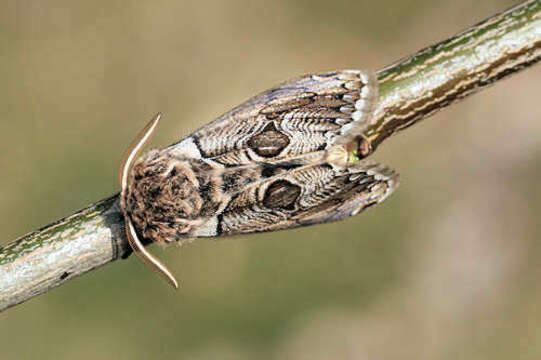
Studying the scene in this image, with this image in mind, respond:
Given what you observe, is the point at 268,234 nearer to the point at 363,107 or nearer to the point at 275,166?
the point at 275,166

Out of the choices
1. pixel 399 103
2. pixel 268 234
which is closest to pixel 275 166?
pixel 399 103

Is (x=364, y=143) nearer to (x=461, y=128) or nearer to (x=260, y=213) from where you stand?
(x=260, y=213)

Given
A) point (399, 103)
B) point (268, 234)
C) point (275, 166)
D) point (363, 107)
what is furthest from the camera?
point (268, 234)

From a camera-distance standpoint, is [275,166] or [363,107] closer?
[363,107]

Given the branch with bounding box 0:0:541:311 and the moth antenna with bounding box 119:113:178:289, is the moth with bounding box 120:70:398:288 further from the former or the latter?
the branch with bounding box 0:0:541:311

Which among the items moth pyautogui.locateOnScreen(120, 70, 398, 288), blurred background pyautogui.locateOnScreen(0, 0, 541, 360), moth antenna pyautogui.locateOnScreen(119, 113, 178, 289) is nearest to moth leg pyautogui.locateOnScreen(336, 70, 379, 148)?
moth pyautogui.locateOnScreen(120, 70, 398, 288)

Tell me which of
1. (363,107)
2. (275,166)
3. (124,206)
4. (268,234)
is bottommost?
(268,234)

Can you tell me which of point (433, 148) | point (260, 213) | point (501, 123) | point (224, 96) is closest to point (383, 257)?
point (433, 148)
